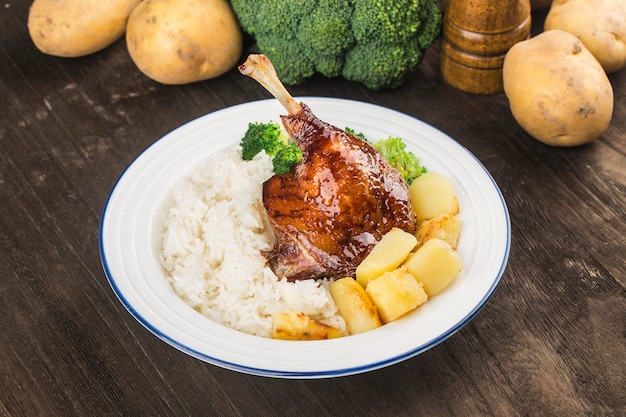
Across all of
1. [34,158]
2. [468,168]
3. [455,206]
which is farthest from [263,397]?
[34,158]

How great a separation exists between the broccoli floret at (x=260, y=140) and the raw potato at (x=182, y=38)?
687 millimetres

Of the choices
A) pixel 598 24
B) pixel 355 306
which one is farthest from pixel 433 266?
pixel 598 24

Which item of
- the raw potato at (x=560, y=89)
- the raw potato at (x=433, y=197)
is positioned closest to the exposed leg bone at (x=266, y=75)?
the raw potato at (x=433, y=197)

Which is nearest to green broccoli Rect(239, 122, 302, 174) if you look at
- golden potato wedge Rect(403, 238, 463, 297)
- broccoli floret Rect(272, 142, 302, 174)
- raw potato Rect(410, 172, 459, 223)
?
broccoli floret Rect(272, 142, 302, 174)

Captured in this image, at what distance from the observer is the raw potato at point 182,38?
3.12m

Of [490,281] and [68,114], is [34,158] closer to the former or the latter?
[68,114]

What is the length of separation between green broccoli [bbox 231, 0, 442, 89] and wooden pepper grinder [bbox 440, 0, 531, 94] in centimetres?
9

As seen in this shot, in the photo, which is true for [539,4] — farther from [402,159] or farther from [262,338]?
[262,338]

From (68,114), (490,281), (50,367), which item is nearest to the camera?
(490,281)

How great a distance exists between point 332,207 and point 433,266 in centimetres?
35

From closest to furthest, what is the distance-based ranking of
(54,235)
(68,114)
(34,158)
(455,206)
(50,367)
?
1. (50,367)
2. (455,206)
3. (54,235)
4. (34,158)
5. (68,114)

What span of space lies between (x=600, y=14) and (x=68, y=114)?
2.27 metres

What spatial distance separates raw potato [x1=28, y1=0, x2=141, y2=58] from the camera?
332 centimetres

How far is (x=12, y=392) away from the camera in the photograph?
217 centimetres
